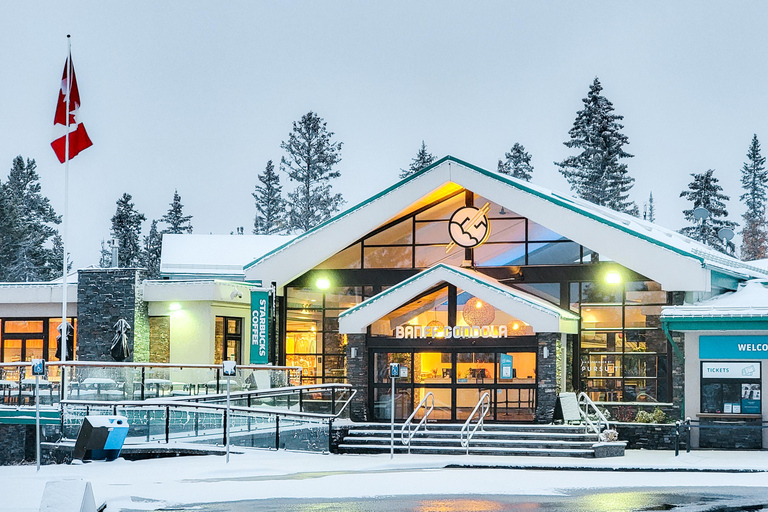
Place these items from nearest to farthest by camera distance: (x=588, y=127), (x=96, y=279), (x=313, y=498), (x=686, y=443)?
1. (x=313, y=498)
2. (x=686, y=443)
3. (x=96, y=279)
4. (x=588, y=127)

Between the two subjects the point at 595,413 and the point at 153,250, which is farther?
the point at 153,250

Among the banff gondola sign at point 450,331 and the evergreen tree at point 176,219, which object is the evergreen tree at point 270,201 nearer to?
the evergreen tree at point 176,219

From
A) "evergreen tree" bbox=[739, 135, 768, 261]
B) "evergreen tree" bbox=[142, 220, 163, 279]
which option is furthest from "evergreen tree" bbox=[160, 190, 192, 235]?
"evergreen tree" bbox=[739, 135, 768, 261]

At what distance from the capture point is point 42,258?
243ft

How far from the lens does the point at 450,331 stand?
1113 inches

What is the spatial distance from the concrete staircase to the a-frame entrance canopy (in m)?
2.69

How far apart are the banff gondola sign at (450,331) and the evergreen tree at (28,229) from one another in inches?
1836

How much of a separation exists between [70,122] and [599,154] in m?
46.2

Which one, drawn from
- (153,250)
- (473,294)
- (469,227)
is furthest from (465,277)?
(153,250)

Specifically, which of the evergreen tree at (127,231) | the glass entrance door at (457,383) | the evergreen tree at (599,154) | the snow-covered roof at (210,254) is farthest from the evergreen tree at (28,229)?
the glass entrance door at (457,383)

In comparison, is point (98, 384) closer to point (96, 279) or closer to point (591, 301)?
point (96, 279)

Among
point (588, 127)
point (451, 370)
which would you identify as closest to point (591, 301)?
point (451, 370)

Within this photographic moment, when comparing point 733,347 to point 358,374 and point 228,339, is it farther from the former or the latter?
point 228,339

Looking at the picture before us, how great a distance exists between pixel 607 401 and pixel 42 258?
176ft
